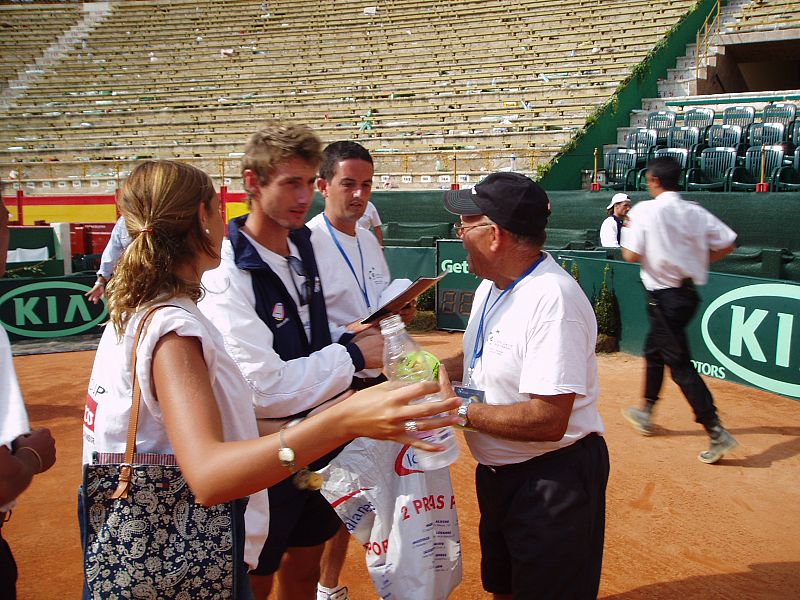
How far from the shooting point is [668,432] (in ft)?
19.6

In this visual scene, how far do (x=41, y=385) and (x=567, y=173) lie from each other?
12.7m

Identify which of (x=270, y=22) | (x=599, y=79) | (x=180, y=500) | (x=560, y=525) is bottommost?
(x=560, y=525)

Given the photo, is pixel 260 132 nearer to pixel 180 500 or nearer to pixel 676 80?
pixel 180 500

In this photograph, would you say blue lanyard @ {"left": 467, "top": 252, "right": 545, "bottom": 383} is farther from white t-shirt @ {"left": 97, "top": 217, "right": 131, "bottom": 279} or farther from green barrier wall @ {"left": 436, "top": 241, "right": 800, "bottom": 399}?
white t-shirt @ {"left": 97, "top": 217, "right": 131, "bottom": 279}

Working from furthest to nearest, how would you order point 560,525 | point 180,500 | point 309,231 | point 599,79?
1. point 599,79
2. point 309,231
3. point 560,525
4. point 180,500

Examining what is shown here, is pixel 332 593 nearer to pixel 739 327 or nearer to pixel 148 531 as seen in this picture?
pixel 148 531

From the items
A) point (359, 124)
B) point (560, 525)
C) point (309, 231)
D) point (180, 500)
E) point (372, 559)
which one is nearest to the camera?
point (180, 500)

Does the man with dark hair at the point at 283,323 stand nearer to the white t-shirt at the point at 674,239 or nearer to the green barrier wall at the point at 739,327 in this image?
the white t-shirt at the point at 674,239

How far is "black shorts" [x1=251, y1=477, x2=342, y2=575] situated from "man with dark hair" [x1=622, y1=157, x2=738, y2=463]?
3473 mm

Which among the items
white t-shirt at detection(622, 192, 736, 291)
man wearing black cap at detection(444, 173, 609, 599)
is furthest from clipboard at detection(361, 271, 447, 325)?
white t-shirt at detection(622, 192, 736, 291)

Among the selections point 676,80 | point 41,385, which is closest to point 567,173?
point 676,80

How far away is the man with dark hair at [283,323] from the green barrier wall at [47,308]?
323 inches

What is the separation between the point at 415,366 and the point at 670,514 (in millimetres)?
3325

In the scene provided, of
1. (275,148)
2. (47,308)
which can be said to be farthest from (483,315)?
(47,308)
